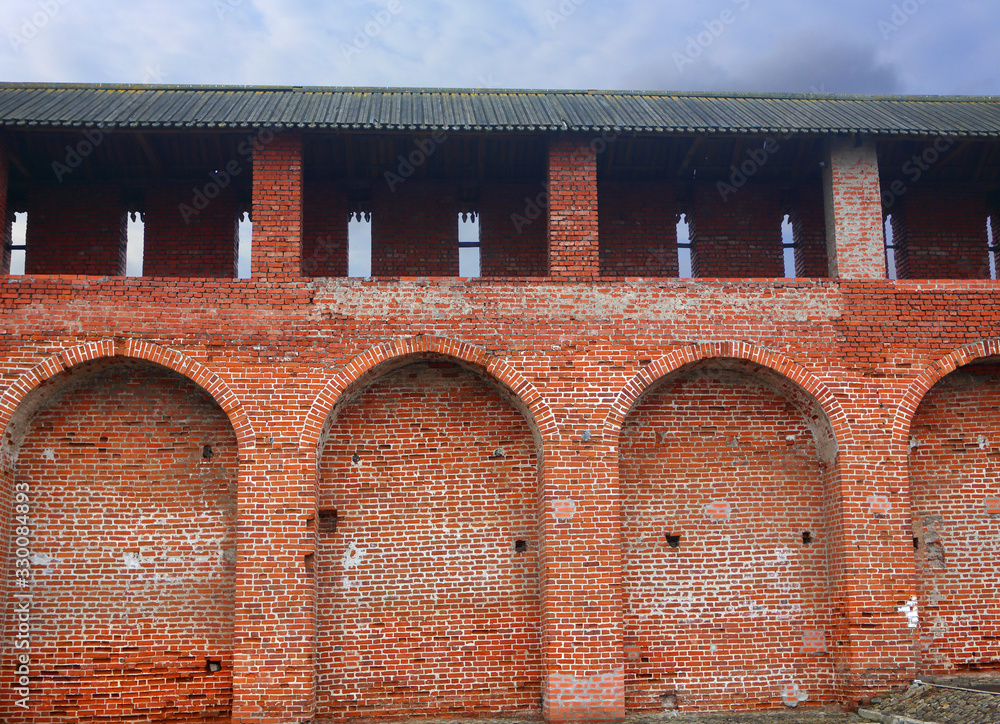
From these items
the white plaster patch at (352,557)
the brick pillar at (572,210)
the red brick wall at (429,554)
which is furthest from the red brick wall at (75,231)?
the brick pillar at (572,210)

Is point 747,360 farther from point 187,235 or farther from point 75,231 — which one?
point 75,231

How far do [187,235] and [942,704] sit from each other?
10.9 m

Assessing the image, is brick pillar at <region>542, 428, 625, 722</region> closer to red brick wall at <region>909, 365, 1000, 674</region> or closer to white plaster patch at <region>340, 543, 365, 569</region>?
white plaster patch at <region>340, 543, 365, 569</region>

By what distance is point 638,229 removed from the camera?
12422 millimetres

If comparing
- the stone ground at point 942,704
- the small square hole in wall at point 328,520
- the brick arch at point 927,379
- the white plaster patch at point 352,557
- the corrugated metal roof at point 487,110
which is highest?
the corrugated metal roof at point 487,110

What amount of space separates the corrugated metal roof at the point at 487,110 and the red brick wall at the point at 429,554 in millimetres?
3292

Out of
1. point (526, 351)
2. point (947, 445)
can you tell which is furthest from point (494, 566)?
point (947, 445)

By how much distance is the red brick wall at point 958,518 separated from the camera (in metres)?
10.4

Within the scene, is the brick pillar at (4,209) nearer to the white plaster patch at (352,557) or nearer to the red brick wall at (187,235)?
the red brick wall at (187,235)

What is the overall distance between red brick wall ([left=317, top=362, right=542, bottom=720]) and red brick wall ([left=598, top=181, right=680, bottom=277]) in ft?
9.98

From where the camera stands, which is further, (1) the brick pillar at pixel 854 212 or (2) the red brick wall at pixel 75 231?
(2) the red brick wall at pixel 75 231

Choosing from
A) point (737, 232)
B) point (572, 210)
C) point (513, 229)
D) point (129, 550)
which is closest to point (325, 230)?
point (513, 229)

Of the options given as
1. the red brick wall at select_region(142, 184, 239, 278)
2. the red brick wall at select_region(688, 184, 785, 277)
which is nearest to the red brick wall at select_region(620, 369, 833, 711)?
the red brick wall at select_region(688, 184, 785, 277)

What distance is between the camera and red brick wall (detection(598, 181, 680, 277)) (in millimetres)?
12281
